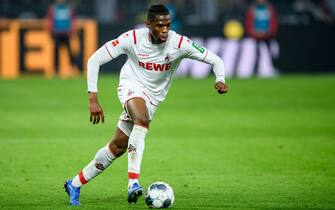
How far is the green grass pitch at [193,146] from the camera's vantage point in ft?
30.6

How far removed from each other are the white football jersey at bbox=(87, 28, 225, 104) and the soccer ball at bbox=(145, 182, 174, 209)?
1058 millimetres

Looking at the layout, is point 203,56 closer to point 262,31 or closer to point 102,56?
point 102,56

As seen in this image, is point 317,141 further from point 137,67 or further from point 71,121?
point 137,67

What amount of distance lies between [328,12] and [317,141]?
19516 millimetres

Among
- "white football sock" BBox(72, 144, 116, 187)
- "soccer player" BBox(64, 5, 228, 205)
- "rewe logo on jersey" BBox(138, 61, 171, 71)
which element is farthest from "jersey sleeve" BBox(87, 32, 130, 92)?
"white football sock" BBox(72, 144, 116, 187)

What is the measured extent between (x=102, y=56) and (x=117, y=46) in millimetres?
176


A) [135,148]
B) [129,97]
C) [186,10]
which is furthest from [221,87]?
[186,10]

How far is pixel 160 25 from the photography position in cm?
875

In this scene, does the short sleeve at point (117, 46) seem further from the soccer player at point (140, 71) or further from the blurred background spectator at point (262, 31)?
the blurred background spectator at point (262, 31)

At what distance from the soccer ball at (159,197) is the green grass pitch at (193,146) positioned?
21 cm

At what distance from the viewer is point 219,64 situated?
→ 30.0 ft

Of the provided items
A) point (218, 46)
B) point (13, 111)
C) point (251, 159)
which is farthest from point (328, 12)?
point (251, 159)

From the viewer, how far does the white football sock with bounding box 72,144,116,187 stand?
8.91 metres

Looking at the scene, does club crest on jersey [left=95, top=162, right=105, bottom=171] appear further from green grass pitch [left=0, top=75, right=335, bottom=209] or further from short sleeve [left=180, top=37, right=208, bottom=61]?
short sleeve [left=180, top=37, right=208, bottom=61]
